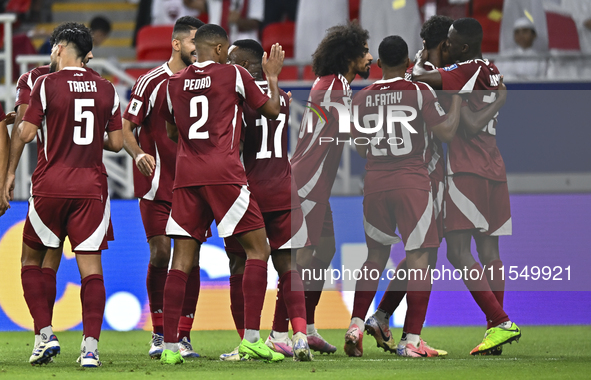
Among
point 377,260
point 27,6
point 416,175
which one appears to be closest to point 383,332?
point 377,260

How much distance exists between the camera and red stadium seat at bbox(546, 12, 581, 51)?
10678 mm

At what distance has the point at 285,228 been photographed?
5645 millimetres

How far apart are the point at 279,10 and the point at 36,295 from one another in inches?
294

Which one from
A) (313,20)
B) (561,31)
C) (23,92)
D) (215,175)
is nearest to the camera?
(215,175)

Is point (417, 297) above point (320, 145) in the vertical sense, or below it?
below

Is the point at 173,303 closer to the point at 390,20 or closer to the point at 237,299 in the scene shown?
the point at 237,299

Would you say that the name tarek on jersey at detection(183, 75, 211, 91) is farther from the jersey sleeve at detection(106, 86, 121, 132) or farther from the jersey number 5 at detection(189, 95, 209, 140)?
the jersey sleeve at detection(106, 86, 121, 132)

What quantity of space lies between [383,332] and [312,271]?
656 millimetres

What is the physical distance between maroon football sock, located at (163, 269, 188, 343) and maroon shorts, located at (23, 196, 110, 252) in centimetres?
50

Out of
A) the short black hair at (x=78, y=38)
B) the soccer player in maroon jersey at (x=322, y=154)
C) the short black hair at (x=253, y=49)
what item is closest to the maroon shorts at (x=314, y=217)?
the soccer player in maroon jersey at (x=322, y=154)

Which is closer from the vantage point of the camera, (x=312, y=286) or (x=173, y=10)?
(x=312, y=286)

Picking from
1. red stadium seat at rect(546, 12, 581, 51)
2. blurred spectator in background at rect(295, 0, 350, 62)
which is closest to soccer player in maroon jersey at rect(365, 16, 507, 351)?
blurred spectator in background at rect(295, 0, 350, 62)

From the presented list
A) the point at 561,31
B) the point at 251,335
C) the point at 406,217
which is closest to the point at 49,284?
the point at 251,335

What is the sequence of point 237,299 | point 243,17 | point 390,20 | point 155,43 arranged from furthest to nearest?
point 243,17 → point 155,43 → point 390,20 → point 237,299
